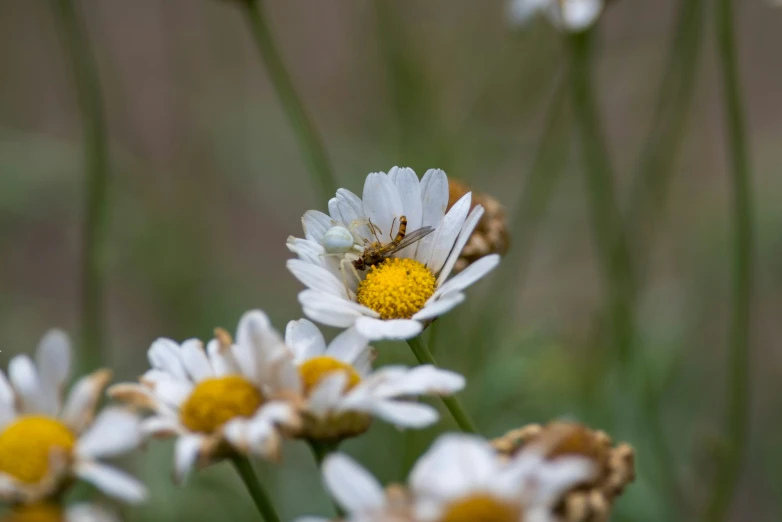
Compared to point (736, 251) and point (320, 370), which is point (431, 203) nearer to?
point (320, 370)

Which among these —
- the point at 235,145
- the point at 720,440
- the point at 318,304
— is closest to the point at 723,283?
the point at 720,440

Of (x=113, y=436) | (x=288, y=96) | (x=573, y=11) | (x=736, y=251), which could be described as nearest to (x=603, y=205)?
(x=736, y=251)

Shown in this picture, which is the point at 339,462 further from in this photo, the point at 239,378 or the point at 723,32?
the point at 723,32

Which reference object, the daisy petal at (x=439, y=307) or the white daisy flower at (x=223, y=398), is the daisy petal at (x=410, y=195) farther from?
the white daisy flower at (x=223, y=398)

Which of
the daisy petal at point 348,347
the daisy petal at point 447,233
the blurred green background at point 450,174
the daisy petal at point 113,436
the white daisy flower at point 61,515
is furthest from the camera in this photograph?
the blurred green background at point 450,174

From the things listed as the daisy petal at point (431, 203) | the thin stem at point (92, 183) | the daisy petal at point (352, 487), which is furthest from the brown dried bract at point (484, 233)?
the thin stem at point (92, 183)

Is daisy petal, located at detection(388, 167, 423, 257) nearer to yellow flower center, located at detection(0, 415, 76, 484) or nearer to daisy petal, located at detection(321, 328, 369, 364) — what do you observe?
daisy petal, located at detection(321, 328, 369, 364)
